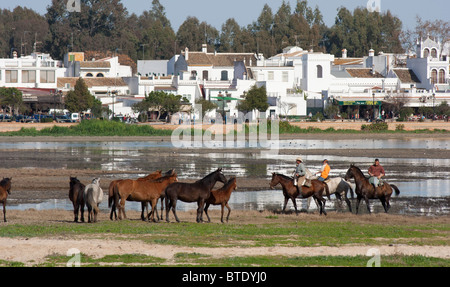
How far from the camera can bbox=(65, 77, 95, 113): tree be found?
82.4 m

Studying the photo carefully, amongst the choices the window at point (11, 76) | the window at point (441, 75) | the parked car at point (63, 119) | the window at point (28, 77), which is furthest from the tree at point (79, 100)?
the window at point (441, 75)

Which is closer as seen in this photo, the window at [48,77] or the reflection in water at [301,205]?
the reflection in water at [301,205]

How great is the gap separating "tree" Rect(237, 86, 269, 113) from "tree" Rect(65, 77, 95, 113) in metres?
16.6

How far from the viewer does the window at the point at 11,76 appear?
95.9 m

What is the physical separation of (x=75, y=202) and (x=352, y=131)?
5399 centimetres

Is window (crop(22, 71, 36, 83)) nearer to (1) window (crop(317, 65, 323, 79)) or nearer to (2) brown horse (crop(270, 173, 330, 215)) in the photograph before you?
(1) window (crop(317, 65, 323, 79))

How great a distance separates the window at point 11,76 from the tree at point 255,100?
30229 mm

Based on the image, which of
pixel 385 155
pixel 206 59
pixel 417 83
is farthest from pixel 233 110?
pixel 385 155

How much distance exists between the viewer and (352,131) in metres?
70.9

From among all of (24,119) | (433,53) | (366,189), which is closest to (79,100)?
(24,119)

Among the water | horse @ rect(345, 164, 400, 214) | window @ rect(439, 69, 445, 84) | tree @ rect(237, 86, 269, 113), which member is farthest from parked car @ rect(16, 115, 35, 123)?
horse @ rect(345, 164, 400, 214)

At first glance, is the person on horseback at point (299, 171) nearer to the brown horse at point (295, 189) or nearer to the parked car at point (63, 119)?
the brown horse at point (295, 189)

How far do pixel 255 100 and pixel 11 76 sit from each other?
3226cm

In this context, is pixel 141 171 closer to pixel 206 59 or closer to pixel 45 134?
pixel 45 134
